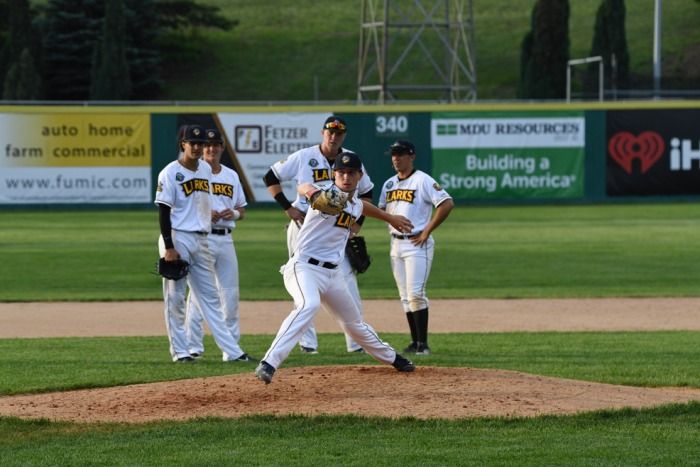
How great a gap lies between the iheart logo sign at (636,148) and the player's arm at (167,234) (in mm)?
24141

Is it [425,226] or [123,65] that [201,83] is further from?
[425,226]

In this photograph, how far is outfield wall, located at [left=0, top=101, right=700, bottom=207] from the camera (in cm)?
3166

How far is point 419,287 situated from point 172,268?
2185 millimetres

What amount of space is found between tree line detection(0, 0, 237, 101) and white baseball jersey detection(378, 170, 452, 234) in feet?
133

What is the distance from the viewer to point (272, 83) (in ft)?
201

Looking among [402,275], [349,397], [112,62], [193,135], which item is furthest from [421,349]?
[112,62]

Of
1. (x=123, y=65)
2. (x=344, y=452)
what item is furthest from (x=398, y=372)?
(x=123, y=65)

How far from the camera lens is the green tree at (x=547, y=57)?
5141cm

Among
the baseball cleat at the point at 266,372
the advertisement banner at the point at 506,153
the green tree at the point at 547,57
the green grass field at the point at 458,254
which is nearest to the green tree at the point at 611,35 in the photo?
the green tree at the point at 547,57

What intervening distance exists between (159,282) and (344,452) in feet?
40.2

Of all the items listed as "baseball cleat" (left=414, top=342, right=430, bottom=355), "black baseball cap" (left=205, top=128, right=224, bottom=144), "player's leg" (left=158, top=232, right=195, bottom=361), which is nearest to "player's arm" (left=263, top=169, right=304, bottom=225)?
"black baseball cap" (left=205, top=128, right=224, bottom=144)

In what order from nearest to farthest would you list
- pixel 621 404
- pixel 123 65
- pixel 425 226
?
pixel 621 404
pixel 425 226
pixel 123 65

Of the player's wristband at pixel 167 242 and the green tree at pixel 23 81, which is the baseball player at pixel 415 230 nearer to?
the player's wristband at pixel 167 242

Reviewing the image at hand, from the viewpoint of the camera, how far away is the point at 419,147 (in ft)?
108
